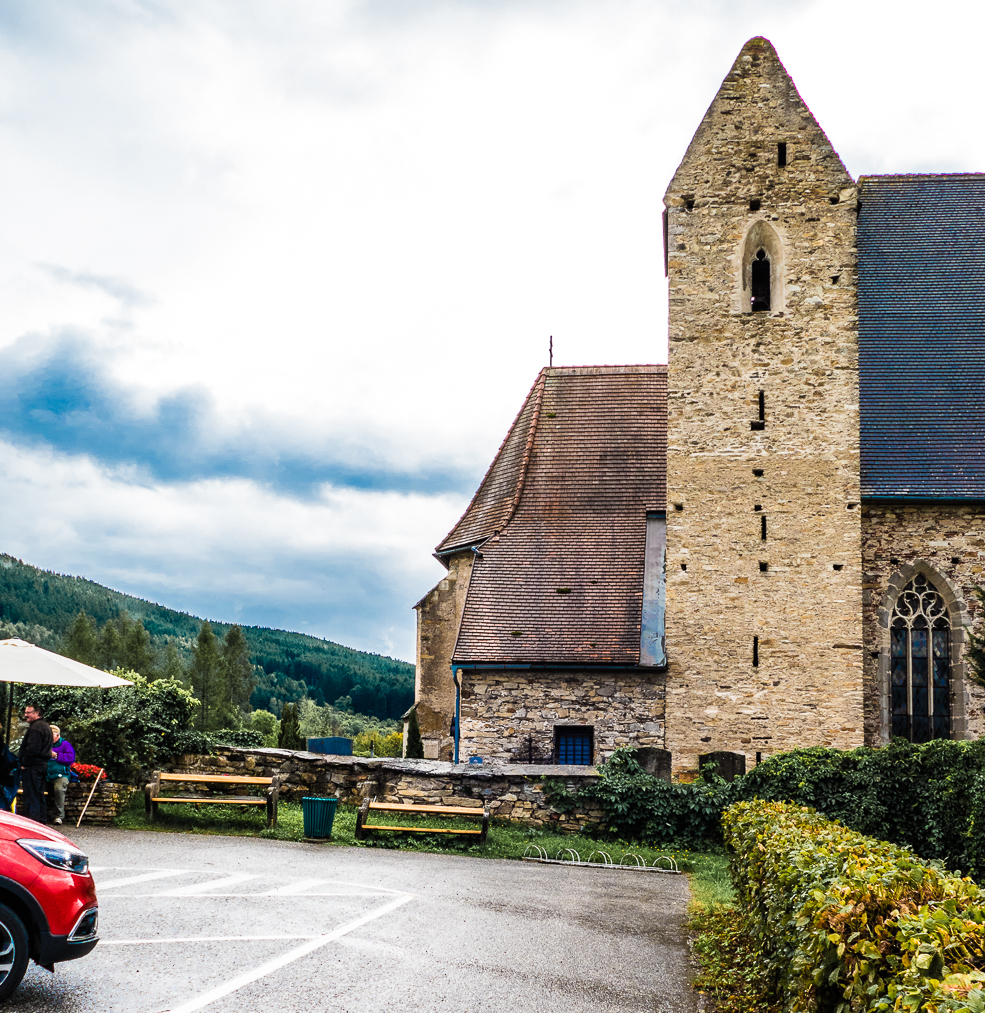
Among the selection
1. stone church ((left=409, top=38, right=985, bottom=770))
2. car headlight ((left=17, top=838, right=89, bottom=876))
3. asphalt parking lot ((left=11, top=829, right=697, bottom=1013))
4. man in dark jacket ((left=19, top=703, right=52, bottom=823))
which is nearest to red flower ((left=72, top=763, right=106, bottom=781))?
man in dark jacket ((left=19, top=703, right=52, bottom=823))

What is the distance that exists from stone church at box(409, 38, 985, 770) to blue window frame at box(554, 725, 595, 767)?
4 centimetres

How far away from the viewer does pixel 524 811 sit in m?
15.9

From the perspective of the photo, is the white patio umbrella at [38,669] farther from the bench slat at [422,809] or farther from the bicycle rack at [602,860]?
the bicycle rack at [602,860]

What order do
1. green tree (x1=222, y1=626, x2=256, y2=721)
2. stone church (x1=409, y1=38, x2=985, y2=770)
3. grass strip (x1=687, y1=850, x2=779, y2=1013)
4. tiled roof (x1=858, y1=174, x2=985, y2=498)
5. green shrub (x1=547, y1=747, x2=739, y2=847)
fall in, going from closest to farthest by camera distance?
grass strip (x1=687, y1=850, x2=779, y2=1013)
green shrub (x1=547, y1=747, x2=739, y2=847)
stone church (x1=409, y1=38, x2=985, y2=770)
tiled roof (x1=858, y1=174, x2=985, y2=498)
green tree (x1=222, y1=626, x2=256, y2=721)

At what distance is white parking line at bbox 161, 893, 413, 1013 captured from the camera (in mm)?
5711

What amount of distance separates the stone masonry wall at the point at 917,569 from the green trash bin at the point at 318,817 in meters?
12.0

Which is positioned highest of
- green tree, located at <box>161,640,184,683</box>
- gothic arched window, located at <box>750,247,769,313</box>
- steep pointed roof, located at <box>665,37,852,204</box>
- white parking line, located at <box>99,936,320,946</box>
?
steep pointed roof, located at <box>665,37,852,204</box>

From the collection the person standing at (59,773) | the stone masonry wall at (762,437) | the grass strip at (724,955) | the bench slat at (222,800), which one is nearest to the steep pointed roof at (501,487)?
the stone masonry wall at (762,437)

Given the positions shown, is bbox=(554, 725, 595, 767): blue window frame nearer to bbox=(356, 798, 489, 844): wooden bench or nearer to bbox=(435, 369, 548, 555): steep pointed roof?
bbox=(435, 369, 548, 555): steep pointed roof

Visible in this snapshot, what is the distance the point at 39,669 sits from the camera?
12.4 meters

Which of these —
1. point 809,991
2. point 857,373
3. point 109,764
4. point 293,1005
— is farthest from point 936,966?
point 857,373

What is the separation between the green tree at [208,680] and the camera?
6359cm

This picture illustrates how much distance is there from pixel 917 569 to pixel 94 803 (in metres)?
16.2

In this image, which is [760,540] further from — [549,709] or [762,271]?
[762,271]
